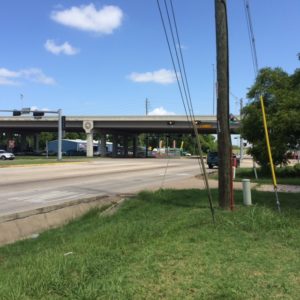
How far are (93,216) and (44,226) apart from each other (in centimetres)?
147

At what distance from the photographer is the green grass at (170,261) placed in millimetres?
5215

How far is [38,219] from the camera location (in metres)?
12.5

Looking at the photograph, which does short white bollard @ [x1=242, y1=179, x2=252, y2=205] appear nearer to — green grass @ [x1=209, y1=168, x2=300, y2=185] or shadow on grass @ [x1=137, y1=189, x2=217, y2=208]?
shadow on grass @ [x1=137, y1=189, x2=217, y2=208]

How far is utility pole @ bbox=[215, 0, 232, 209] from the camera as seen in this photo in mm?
11531

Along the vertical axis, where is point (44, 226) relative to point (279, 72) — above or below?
below

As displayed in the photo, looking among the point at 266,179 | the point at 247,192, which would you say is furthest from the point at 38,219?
the point at 266,179

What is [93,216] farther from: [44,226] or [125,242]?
[125,242]

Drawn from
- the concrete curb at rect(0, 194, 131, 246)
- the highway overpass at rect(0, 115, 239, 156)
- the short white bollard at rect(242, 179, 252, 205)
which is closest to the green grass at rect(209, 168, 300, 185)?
the concrete curb at rect(0, 194, 131, 246)

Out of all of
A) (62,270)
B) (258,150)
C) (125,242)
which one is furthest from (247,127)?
(62,270)

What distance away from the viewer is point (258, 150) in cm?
3136

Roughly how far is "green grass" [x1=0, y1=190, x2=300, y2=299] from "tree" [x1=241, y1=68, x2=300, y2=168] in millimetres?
17519

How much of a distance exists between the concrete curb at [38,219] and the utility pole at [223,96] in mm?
4309

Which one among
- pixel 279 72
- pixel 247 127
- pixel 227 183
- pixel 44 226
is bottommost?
pixel 44 226

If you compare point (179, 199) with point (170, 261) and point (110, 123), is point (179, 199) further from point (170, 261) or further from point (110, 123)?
point (110, 123)
